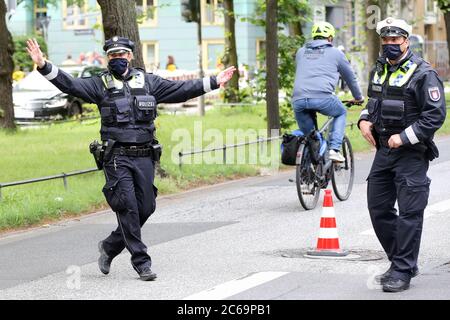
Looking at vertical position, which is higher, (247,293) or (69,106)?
(247,293)

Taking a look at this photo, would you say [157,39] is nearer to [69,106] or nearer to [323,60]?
[69,106]

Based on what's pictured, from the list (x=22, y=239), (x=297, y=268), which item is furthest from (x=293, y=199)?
(x=297, y=268)

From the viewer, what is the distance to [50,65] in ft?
30.5

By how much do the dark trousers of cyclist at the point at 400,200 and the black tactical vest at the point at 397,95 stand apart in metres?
0.20

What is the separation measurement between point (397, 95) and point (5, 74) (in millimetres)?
17061

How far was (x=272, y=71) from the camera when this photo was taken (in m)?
21.3

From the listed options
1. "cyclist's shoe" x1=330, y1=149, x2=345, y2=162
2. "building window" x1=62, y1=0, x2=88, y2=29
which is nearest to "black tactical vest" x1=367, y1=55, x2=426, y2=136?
"cyclist's shoe" x1=330, y1=149, x2=345, y2=162

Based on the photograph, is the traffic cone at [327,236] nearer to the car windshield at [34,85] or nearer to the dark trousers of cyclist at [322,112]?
the dark trousers of cyclist at [322,112]

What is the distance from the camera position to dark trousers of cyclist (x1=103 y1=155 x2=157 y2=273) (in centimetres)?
938

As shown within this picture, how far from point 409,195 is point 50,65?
291cm

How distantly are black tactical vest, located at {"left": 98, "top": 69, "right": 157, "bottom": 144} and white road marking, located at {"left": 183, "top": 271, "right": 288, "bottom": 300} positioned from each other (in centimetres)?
137

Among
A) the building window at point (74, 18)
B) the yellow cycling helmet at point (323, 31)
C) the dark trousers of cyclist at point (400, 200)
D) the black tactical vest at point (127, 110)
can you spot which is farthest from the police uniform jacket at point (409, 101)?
the building window at point (74, 18)

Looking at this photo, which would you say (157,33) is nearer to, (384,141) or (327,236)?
(327,236)

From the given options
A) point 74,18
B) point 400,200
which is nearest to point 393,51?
point 400,200
